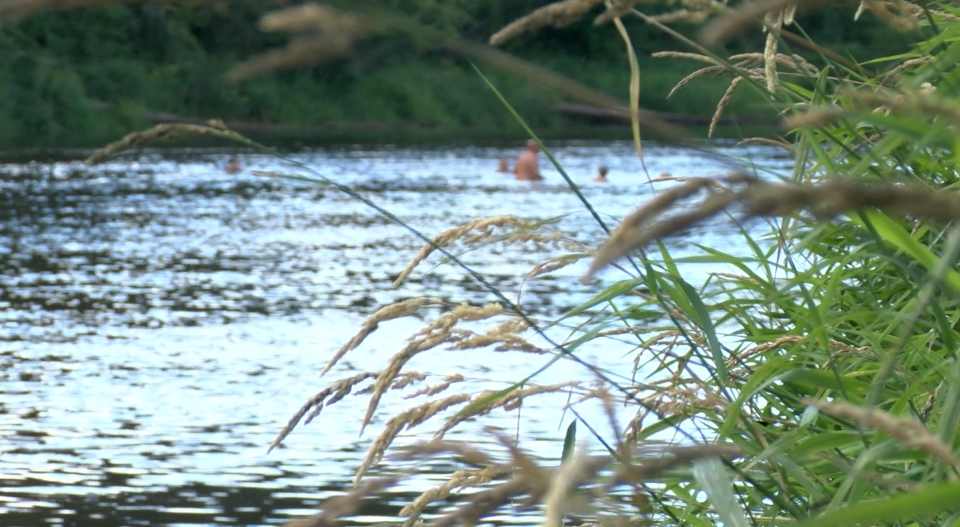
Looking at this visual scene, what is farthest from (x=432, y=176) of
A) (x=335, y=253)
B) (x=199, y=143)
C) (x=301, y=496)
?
(x=301, y=496)

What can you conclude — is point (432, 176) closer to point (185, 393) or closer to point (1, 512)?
point (185, 393)

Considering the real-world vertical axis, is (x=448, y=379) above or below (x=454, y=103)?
below

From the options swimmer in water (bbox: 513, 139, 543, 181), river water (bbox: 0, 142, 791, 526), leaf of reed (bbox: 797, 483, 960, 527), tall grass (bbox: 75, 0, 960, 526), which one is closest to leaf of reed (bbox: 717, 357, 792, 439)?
tall grass (bbox: 75, 0, 960, 526)

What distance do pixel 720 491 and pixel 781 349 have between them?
95 cm

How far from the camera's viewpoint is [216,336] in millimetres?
9414

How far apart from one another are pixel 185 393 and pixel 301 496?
2319 mm

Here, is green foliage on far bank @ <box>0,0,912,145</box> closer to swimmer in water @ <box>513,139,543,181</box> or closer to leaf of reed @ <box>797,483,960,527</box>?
swimmer in water @ <box>513,139,543,181</box>

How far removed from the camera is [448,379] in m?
2.22

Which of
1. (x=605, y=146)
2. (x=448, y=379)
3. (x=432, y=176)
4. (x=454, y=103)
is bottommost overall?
(x=448, y=379)

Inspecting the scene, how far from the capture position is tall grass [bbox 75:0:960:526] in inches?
33.0

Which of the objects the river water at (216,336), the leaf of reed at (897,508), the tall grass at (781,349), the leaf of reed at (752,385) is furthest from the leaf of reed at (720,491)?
the leaf of reed at (897,508)

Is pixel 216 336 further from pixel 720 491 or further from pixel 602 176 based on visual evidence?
pixel 602 176

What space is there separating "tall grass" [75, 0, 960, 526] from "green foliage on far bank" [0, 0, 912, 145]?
32148mm

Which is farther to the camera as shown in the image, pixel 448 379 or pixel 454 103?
pixel 454 103
